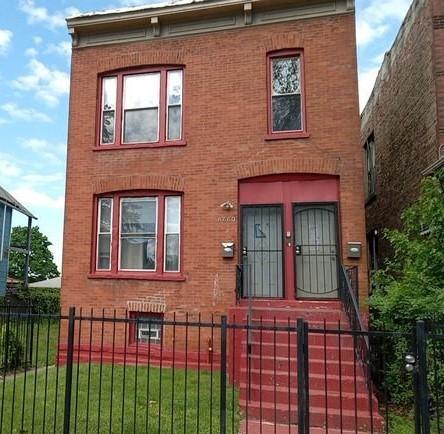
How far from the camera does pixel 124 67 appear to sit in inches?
404

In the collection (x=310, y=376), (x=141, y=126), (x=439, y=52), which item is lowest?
(x=310, y=376)

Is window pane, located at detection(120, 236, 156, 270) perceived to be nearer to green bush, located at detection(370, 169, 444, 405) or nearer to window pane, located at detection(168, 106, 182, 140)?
window pane, located at detection(168, 106, 182, 140)

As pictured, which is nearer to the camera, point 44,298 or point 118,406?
point 118,406

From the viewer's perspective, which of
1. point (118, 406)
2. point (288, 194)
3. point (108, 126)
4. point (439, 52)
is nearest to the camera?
point (118, 406)

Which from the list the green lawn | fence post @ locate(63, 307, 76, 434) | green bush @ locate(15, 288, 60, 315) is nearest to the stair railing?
the green lawn

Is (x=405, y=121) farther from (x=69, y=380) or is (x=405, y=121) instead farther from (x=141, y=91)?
(x=69, y=380)

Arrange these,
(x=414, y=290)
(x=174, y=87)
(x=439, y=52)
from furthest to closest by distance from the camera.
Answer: (x=174, y=87) < (x=439, y=52) < (x=414, y=290)

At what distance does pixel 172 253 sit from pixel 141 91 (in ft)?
12.6

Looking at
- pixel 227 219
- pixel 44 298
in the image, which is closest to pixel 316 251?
pixel 227 219

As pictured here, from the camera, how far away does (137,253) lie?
9859 millimetres

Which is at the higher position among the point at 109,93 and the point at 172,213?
the point at 109,93

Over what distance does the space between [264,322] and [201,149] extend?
3.93 meters

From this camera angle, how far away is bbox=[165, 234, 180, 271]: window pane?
955 centimetres

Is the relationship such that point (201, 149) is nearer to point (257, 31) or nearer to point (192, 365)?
point (257, 31)
